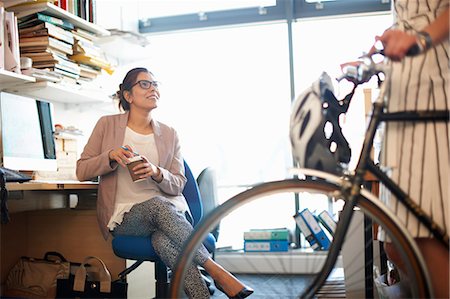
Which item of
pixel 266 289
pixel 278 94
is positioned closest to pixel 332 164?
pixel 266 289

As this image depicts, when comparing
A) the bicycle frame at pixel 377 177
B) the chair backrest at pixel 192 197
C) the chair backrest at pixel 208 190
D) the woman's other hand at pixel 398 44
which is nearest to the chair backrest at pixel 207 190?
the chair backrest at pixel 208 190

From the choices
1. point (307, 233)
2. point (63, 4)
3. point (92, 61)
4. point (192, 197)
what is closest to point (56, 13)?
point (63, 4)

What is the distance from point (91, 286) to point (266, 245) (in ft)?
4.80

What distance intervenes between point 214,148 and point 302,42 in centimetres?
104

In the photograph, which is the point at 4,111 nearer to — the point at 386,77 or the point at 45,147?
the point at 45,147

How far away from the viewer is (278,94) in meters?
4.00

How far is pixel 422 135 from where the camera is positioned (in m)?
1.37

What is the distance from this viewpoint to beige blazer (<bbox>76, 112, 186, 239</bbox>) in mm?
2396

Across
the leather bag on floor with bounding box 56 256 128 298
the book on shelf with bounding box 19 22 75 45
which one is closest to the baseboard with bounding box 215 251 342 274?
the leather bag on floor with bounding box 56 256 128 298

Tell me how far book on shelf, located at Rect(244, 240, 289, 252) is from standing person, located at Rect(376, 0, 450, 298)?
2.25m

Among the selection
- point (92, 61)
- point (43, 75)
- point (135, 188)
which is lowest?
point (135, 188)

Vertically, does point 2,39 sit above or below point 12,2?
below

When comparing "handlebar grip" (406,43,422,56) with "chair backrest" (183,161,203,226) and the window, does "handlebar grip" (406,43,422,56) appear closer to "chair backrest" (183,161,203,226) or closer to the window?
"chair backrest" (183,161,203,226)

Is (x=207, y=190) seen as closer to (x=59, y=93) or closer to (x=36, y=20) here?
(x=59, y=93)
